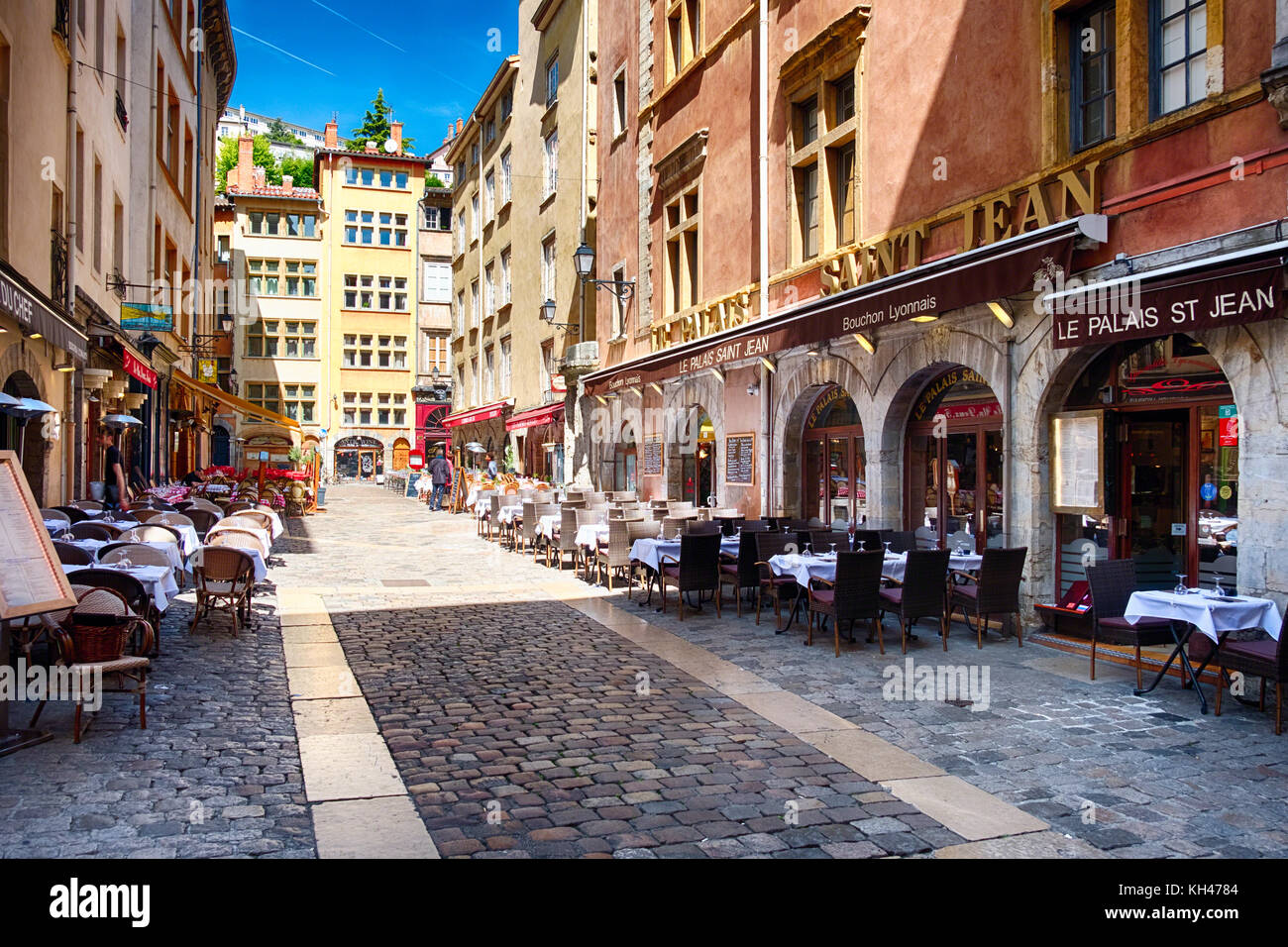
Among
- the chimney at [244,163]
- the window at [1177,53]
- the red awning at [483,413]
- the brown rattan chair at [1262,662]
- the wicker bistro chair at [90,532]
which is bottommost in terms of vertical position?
the brown rattan chair at [1262,662]

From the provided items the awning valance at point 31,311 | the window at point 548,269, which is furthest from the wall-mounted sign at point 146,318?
the window at point 548,269

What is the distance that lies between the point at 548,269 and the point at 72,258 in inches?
621

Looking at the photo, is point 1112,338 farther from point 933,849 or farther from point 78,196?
point 78,196

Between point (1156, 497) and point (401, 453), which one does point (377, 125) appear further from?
point (1156, 497)


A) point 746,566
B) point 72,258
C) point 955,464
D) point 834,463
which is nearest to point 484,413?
point 72,258

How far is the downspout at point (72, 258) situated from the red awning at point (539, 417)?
11.9 m

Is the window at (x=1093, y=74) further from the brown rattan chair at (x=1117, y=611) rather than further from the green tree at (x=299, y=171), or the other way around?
the green tree at (x=299, y=171)

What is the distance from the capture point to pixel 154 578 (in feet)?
23.1

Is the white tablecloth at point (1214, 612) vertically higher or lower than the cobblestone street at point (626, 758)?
higher

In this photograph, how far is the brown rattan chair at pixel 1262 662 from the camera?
18.8 ft

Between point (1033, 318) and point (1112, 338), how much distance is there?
5.03ft

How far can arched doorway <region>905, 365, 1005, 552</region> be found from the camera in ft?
34.1

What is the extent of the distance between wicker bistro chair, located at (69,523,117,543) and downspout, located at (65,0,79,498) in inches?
196
